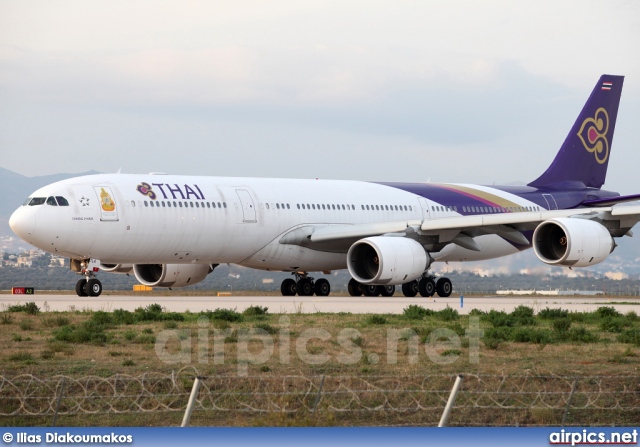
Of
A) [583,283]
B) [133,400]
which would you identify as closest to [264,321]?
[133,400]

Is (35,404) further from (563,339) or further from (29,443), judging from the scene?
(563,339)

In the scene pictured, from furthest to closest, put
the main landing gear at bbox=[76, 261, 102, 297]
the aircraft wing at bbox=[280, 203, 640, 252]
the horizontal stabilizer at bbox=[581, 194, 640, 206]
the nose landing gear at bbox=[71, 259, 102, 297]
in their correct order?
the horizontal stabilizer at bbox=[581, 194, 640, 206] < the aircraft wing at bbox=[280, 203, 640, 252] < the main landing gear at bbox=[76, 261, 102, 297] < the nose landing gear at bbox=[71, 259, 102, 297]

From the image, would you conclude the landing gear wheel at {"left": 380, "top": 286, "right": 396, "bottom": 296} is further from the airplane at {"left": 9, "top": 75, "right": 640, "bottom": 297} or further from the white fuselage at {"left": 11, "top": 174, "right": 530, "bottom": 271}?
the white fuselage at {"left": 11, "top": 174, "right": 530, "bottom": 271}

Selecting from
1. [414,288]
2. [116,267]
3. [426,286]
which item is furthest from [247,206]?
[414,288]

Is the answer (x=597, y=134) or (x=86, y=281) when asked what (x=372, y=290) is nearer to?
(x=86, y=281)

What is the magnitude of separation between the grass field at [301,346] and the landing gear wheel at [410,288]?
12.3 m

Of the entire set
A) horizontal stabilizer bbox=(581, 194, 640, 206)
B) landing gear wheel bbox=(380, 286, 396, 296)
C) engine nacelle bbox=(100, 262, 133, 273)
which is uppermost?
horizontal stabilizer bbox=(581, 194, 640, 206)

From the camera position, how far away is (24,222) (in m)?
31.9

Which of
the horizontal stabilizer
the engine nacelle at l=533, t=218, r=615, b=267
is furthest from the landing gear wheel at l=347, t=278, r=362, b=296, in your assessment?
the horizontal stabilizer

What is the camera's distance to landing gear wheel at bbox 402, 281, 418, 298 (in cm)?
3906

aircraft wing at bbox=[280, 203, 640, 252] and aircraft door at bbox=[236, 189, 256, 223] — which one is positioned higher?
aircraft door at bbox=[236, 189, 256, 223]

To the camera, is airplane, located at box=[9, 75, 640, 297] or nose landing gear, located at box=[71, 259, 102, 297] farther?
nose landing gear, located at box=[71, 259, 102, 297]

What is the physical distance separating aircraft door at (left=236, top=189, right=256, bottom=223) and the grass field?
8.99 metres

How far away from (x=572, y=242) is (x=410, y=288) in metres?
8.30
